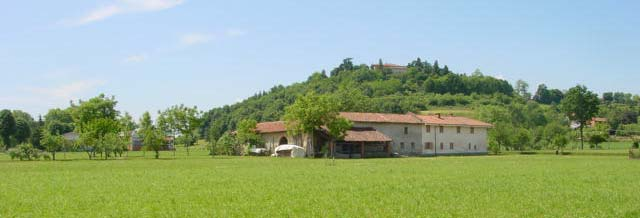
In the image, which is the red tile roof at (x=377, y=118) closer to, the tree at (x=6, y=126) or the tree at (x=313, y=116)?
the tree at (x=313, y=116)

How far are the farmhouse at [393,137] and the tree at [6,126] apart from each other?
57.1 metres

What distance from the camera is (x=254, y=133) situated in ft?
→ 258

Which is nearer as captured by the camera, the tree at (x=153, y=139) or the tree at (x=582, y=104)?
the tree at (x=153, y=139)

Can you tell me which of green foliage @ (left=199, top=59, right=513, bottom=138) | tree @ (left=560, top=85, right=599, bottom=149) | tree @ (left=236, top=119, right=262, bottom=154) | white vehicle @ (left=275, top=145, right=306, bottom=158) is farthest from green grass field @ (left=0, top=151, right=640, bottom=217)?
green foliage @ (left=199, top=59, right=513, bottom=138)

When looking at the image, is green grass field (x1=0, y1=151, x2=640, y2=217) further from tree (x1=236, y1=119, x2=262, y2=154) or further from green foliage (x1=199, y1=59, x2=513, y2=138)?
green foliage (x1=199, y1=59, x2=513, y2=138)

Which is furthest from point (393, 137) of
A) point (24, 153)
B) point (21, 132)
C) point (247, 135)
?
point (21, 132)

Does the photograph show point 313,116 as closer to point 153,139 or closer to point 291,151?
point 291,151

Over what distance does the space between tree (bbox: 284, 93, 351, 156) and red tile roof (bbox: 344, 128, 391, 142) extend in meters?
2.38

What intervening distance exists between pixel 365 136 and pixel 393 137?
6.57m

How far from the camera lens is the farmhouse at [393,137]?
71062 millimetres

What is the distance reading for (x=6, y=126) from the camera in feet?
368

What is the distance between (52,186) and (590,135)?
93.7 meters

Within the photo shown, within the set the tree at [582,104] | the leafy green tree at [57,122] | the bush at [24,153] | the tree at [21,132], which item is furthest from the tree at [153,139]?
the tree at [582,104]

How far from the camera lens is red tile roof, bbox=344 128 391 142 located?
70125 mm
